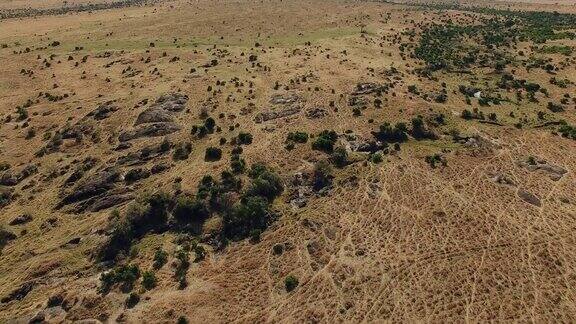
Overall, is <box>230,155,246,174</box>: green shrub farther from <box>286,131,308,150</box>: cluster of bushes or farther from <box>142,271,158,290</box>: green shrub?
<box>142,271,158,290</box>: green shrub

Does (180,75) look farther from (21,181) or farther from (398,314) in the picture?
(398,314)

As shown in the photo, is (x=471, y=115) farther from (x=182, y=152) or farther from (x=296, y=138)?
(x=182, y=152)

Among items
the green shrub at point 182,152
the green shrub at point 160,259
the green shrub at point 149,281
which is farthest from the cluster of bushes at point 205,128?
the green shrub at point 149,281

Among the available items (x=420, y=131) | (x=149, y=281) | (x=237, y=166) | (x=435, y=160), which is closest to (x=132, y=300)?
(x=149, y=281)

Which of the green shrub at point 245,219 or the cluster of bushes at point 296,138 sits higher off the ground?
the cluster of bushes at point 296,138

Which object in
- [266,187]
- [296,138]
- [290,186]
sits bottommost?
[290,186]

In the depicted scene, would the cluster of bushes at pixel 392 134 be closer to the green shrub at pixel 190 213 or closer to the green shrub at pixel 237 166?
the green shrub at pixel 237 166

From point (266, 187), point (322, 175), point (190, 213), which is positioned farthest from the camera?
point (322, 175)

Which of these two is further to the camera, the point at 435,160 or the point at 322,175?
the point at 435,160

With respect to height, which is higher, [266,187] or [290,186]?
[266,187]
